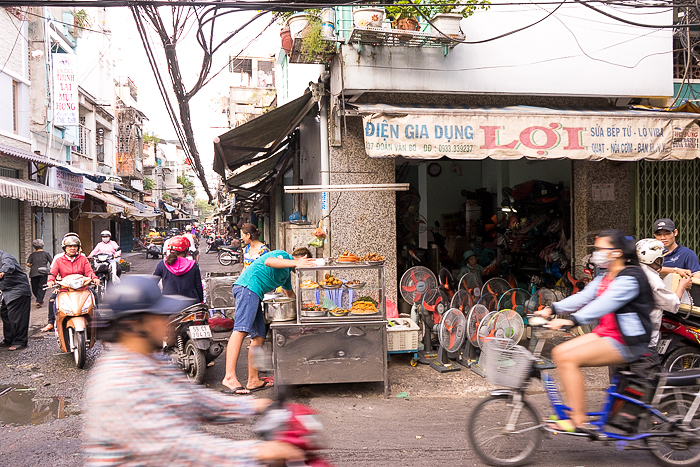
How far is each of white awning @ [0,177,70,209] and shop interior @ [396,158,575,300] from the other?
9819 mm

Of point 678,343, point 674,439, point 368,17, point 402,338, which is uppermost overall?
Result: point 368,17

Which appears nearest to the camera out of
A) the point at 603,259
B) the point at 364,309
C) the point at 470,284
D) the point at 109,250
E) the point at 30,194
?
the point at 603,259

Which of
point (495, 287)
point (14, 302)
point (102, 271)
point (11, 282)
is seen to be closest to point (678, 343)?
point (495, 287)

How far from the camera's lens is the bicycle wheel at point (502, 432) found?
4012mm

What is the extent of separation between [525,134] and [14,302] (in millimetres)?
7898

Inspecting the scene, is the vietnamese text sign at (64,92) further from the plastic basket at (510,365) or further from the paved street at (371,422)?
the plastic basket at (510,365)

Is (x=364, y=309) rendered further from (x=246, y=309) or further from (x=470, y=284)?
(x=470, y=284)

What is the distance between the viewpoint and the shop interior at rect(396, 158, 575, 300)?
10625 mm

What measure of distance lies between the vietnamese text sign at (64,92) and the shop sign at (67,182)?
6.02ft

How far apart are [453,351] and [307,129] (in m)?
5.83

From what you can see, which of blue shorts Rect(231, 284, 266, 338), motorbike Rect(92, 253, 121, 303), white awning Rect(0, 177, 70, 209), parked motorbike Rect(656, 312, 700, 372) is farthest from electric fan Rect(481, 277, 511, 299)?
white awning Rect(0, 177, 70, 209)

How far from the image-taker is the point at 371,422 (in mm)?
5141

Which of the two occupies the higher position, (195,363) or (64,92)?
(64,92)

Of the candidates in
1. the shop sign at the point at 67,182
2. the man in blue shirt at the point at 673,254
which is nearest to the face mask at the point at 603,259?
the man in blue shirt at the point at 673,254
